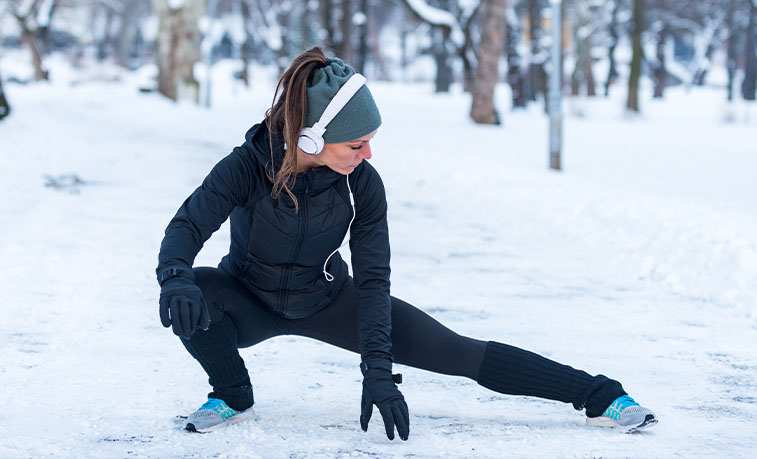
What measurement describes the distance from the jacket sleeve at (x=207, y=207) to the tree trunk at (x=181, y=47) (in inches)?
1041

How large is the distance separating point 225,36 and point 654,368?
6982cm

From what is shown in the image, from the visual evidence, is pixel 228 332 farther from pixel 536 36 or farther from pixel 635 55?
pixel 536 36

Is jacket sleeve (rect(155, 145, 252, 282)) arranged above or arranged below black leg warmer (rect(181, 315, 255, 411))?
above

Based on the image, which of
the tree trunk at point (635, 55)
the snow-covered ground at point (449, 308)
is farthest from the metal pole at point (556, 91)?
the tree trunk at point (635, 55)

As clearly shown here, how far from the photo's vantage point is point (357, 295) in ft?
10.5

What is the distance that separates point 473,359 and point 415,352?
19 centimetres

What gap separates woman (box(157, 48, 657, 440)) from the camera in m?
2.89

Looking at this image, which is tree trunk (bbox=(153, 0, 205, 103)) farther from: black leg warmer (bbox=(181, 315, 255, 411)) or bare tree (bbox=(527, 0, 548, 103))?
black leg warmer (bbox=(181, 315, 255, 411))

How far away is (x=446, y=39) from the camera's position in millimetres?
25594

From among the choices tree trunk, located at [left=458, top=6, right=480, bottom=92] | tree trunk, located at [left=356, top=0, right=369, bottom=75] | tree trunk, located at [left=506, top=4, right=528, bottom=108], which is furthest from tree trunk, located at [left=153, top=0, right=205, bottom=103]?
tree trunk, located at [left=506, top=4, right=528, bottom=108]

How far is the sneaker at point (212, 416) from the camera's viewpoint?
3.17 meters

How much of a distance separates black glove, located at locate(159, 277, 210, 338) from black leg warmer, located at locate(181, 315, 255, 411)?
359 millimetres

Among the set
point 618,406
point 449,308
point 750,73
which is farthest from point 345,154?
point 750,73

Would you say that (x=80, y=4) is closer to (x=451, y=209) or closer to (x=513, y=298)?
(x=451, y=209)
